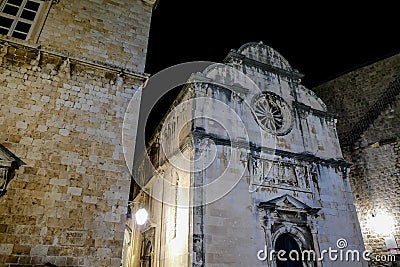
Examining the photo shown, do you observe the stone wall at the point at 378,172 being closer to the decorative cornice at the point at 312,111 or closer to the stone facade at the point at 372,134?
the stone facade at the point at 372,134

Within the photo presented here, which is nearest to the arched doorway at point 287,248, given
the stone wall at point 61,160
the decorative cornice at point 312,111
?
the stone wall at point 61,160

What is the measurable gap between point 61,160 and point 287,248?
23.8 ft

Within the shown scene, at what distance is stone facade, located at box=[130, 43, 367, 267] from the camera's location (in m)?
8.05

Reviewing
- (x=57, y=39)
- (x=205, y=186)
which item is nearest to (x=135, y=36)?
(x=57, y=39)

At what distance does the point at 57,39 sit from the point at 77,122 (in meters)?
2.38

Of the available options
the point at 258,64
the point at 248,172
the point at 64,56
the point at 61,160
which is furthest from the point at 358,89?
the point at 61,160

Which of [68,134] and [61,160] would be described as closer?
[61,160]

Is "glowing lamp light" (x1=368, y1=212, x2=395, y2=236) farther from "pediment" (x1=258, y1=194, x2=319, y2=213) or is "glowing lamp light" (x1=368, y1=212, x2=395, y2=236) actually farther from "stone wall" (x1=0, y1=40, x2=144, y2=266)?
"stone wall" (x1=0, y1=40, x2=144, y2=266)

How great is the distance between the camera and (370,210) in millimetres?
12602

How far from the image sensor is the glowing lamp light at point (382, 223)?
39.0 feet

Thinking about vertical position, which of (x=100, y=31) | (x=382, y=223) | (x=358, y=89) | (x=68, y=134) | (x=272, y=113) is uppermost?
(x=358, y=89)

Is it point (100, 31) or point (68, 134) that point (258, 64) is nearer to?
point (100, 31)

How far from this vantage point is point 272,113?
436 inches

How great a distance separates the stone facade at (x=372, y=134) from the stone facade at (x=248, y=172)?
3.12 meters
